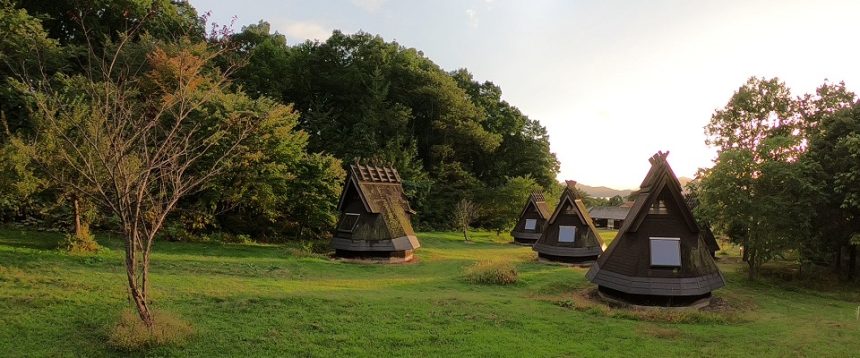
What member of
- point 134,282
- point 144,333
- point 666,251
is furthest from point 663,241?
point 134,282

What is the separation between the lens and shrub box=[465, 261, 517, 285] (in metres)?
19.5

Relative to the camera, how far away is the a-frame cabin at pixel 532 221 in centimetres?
3891

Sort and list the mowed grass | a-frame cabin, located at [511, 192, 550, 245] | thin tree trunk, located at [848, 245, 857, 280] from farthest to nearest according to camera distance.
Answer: a-frame cabin, located at [511, 192, 550, 245] < thin tree trunk, located at [848, 245, 857, 280] < the mowed grass

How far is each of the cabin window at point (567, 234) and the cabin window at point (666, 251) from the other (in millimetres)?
10087

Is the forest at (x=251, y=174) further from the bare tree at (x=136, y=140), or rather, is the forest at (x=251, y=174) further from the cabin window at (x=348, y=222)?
the cabin window at (x=348, y=222)

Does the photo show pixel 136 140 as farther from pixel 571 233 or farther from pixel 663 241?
pixel 571 233

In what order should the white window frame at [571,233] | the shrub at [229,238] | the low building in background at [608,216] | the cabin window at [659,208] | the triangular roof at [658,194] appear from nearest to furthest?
1. the triangular roof at [658,194]
2. the cabin window at [659,208]
3. the white window frame at [571,233]
4. the shrub at [229,238]
5. the low building in background at [608,216]

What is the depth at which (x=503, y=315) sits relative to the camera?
13.3 m

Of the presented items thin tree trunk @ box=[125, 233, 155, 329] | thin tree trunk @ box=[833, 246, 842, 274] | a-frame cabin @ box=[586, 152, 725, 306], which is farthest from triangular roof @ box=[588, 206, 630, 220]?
thin tree trunk @ box=[125, 233, 155, 329]

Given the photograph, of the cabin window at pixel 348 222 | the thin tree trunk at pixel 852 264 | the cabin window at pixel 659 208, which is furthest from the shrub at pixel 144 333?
the thin tree trunk at pixel 852 264

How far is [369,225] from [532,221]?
63.4ft

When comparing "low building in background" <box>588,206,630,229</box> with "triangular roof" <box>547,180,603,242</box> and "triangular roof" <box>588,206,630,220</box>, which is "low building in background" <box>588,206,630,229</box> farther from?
"triangular roof" <box>547,180,603,242</box>

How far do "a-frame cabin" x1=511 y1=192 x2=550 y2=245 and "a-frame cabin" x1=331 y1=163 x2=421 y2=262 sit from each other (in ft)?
52.0

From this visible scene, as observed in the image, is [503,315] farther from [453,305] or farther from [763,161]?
[763,161]
